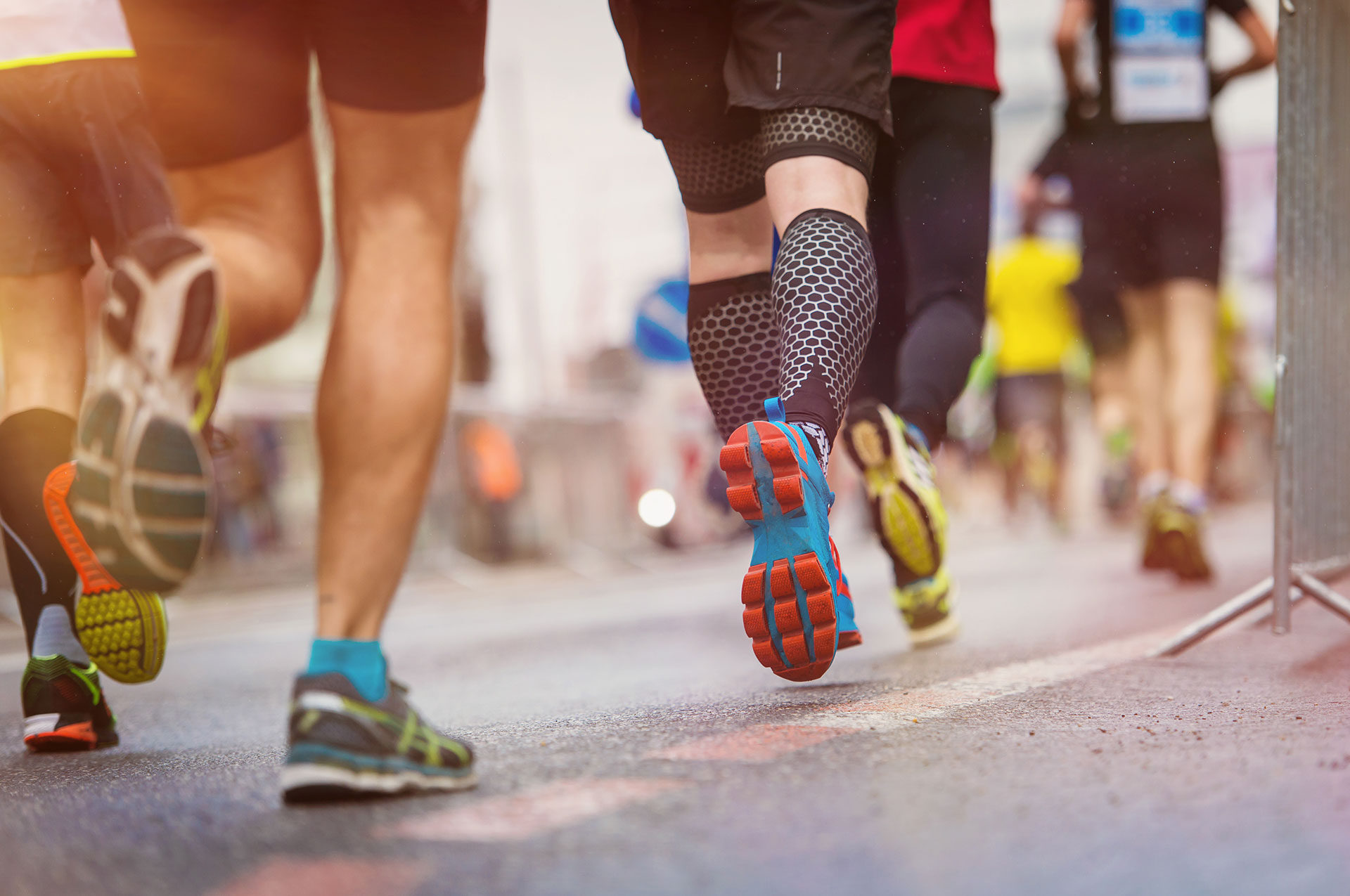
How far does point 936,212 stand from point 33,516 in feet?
5.41

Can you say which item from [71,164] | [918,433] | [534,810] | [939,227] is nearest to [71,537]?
[71,164]

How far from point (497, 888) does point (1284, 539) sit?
1.77m

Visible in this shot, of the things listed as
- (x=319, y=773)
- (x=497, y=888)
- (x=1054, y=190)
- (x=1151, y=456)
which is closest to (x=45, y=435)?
(x=319, y=773)

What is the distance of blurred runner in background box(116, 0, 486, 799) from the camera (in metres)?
1.22

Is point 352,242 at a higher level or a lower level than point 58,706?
higher

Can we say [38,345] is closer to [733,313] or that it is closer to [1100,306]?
[733,313]

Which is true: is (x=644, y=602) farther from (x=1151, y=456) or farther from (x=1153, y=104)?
(x=1153, y=104)

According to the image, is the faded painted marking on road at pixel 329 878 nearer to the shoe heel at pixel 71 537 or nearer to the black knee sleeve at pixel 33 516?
the shoe heel at pixel 71 537

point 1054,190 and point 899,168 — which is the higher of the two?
point 1054,190

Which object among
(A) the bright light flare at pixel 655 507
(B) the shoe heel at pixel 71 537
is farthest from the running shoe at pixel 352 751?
(A) the bright light flare at pixel 655 507

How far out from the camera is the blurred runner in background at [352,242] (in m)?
1.22

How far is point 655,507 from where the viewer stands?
341 inches

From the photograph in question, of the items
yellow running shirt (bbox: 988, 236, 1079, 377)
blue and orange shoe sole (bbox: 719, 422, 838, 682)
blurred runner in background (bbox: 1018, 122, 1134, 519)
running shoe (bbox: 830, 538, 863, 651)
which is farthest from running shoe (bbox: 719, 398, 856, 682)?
yellow running shirt (bbox: 988, 236, 1079, 377)

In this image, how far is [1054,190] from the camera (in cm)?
491
